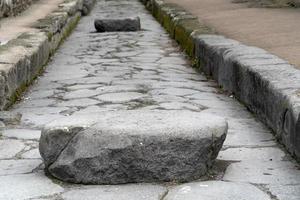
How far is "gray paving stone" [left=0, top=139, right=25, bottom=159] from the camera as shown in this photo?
3.71 metres

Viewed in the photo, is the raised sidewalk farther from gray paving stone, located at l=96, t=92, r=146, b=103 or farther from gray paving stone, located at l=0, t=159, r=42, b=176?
gray paving stone, located at l=0, t=159, r=42, b=176

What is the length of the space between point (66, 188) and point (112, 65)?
447 centimetres

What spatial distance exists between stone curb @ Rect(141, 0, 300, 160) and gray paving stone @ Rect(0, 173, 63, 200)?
134 cm

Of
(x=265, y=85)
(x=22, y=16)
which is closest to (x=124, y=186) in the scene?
(x=265, y=85)

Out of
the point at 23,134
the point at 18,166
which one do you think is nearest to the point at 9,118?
the point at 23,134

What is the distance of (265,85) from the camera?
420 centimetres

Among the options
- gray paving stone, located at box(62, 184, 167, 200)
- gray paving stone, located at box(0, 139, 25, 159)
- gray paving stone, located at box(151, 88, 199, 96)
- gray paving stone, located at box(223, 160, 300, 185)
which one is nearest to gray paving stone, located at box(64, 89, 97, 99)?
gray paving stone, located at box(151, 88, 199, 96)

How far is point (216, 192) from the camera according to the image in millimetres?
2994

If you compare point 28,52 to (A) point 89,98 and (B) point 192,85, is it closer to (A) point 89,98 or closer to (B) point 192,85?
(A) point 89,98

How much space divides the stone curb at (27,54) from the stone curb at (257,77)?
72.2 inches

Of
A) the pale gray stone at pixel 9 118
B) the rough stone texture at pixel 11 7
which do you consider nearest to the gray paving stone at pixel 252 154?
the pale gray stone at pixel 9 118

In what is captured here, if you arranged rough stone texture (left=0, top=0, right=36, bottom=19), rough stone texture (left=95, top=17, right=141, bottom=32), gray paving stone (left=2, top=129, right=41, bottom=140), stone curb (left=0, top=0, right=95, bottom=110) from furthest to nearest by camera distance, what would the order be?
rough stone texture (left=95, top=17, right=141, bottom=32), rough stone texture (left=0, top=0, right=36, bottom=19), stone curb (left=0, top=0, right=95, bottom=110), gray paving stone (left=2, top=129, right=41, bottom=140)

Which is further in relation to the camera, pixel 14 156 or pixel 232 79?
pixel 232 79

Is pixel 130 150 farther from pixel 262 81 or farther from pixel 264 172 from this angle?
pixel 262 81
